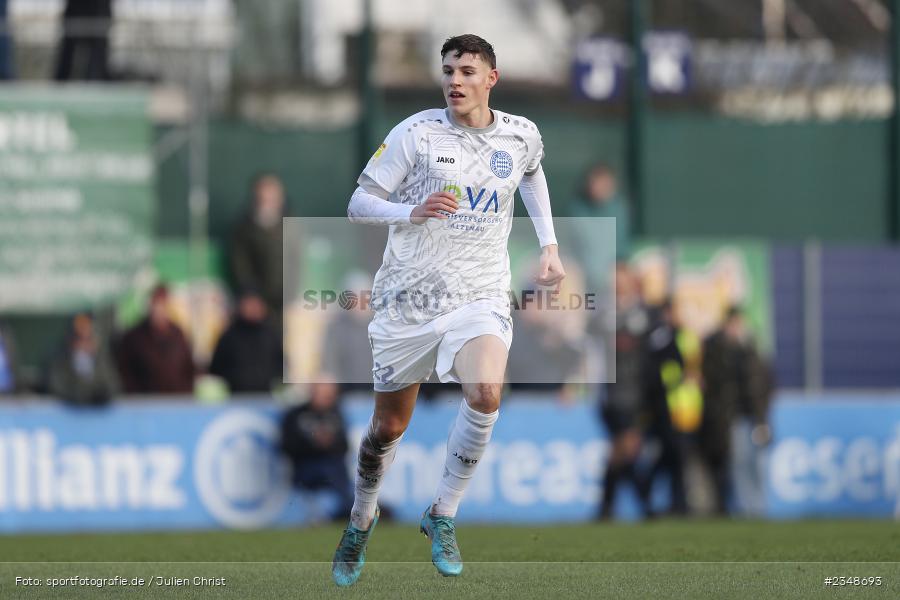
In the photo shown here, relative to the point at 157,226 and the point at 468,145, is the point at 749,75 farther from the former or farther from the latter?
the point at 468,145

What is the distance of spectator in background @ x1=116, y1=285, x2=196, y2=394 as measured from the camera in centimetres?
1470

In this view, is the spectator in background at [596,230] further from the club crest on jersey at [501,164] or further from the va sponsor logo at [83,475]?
the club crest on jersey at [501,164]

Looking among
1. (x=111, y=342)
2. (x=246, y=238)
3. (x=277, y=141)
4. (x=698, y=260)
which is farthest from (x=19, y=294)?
(x=698, y=260)

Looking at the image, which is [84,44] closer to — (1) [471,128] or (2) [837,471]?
(2) [837,471]

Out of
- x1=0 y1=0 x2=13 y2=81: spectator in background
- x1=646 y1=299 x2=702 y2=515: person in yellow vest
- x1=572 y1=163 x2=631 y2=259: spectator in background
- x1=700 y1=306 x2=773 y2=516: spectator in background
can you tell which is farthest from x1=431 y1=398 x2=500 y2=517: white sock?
x1=0 y1=0 x2=13 y2=81: spectator in background

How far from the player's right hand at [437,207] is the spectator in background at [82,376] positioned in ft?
23.4

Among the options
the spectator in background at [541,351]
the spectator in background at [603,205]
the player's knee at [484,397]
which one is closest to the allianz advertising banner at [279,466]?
the spectator in background at [541,351]

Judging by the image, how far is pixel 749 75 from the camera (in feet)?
59.4

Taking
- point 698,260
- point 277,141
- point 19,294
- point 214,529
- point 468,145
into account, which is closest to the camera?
point 468,145

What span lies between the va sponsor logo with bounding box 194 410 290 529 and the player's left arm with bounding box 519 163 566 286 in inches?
248

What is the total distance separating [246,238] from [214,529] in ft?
9.42

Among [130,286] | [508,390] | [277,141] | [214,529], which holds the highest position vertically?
[277,141]

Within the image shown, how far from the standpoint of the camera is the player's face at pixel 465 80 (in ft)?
26.0

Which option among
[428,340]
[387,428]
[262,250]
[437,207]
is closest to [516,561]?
[387,428]
